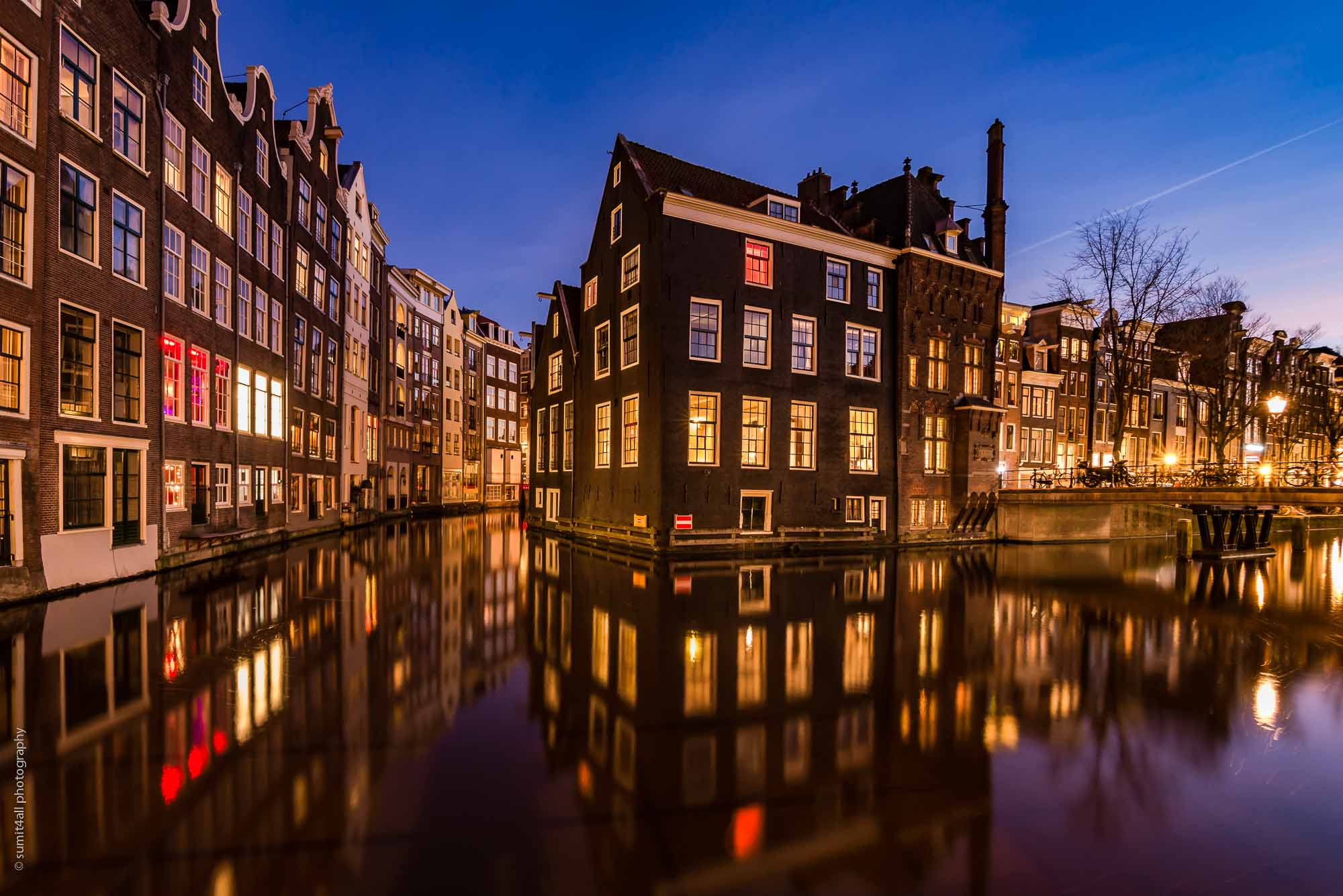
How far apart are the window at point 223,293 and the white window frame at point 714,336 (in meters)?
17.9

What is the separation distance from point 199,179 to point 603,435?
18.9 meters

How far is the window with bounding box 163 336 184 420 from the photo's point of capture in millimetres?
20806

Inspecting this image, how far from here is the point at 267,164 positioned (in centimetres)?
2872

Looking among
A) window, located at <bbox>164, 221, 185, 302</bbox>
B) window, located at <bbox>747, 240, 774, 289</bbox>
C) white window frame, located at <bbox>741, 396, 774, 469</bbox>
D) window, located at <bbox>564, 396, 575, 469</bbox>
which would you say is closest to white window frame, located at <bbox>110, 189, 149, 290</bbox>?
window, located at <bbox>164, 221, 185, 302</bbox>

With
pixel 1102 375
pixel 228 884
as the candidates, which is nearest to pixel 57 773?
pixel 228 884

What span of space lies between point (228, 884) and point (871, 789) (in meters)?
5.48

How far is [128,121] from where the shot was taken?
18.8 metres

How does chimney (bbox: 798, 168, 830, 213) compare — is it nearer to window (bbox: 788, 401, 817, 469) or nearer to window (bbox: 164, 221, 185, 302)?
window (bbox: 788, 401, 817, 469)

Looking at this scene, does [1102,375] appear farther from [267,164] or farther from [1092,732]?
[267,164]

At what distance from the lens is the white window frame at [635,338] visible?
29641 mm

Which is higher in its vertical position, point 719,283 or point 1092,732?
point 719,283

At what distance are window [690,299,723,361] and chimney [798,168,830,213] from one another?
1253cm

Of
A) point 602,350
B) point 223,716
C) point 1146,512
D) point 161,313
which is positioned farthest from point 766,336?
point 1146,512

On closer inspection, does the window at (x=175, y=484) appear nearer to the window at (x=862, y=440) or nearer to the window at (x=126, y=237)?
the window at (x=126, y=237)
